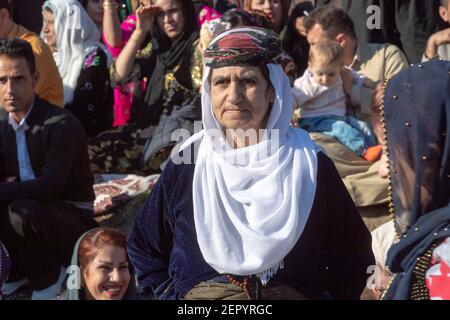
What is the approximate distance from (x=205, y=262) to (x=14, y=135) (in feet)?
8.67

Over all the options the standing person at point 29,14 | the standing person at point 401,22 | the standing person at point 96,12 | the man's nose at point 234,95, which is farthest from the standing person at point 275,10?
the man's nose at point 234,95

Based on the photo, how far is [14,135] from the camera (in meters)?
6.10

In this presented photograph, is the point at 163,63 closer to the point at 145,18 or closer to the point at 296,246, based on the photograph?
→ the point at 145,18

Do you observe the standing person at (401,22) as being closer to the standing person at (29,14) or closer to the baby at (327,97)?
the baby at (327,97)

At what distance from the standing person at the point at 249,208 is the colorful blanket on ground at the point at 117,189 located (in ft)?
8.06

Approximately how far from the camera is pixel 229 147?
3875 mm

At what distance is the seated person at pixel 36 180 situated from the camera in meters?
5.90

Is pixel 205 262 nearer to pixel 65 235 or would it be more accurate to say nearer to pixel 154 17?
pixel 65 235

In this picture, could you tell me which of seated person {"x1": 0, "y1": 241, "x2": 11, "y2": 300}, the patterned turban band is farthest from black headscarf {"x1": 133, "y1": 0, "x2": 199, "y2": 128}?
the patterned turban band

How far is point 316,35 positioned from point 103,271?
2.32 m

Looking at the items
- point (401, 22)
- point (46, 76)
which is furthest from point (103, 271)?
point (401, 22)

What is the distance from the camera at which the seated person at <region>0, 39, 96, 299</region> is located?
5898 millimetres

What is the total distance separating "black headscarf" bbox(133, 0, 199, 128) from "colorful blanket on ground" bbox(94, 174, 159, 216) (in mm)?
463

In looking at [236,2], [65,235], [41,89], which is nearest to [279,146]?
[65,235]
